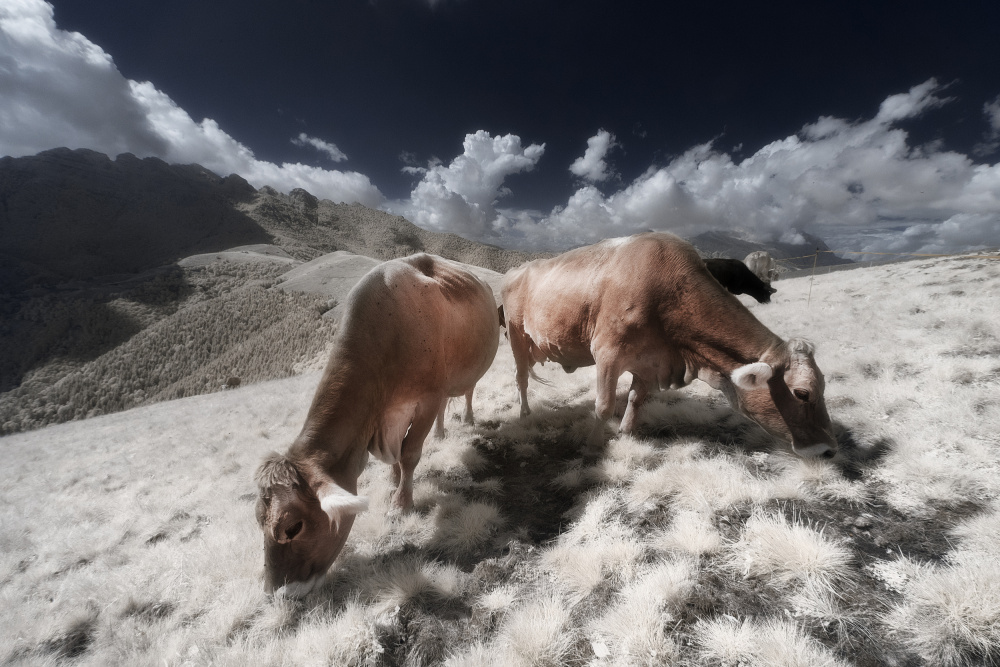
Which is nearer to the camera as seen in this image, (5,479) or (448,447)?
(448,447)

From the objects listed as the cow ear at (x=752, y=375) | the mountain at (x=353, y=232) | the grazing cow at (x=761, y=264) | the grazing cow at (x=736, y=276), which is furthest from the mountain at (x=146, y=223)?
the cow ear at (x=752, y=375)

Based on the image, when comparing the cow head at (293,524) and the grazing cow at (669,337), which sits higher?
the grazing cow at (669,337)

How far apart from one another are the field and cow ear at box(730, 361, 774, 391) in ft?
3.26

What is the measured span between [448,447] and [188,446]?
8741 millimetres

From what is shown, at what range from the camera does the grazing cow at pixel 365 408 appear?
9.65 ft

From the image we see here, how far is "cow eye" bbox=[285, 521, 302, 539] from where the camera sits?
2.94m

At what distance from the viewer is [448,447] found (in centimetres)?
608

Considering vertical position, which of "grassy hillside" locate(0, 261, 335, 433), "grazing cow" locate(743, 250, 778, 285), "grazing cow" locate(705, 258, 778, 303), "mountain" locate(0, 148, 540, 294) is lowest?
"grassy hillside" locate(0, 261, 335, 433)

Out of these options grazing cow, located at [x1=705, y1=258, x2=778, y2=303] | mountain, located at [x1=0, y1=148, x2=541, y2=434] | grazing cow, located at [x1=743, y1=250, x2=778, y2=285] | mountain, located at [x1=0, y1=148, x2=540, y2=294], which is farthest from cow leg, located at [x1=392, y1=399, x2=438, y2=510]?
mountain, located at [x1=0, y1=148, x2=540, y2=294]

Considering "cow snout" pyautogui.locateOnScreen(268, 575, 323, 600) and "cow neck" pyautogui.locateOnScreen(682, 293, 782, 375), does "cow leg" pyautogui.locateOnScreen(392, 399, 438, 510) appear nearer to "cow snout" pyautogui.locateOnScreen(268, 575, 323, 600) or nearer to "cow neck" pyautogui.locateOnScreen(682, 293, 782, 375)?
"cow snout" pyautogui.locateOnScreen(268, 575, 323, 600)

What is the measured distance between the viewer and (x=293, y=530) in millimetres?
2986

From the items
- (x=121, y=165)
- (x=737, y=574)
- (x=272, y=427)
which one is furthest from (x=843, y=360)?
(x=121, y=165)

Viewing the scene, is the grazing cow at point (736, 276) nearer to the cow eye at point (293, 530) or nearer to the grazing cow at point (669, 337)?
the grazing cow at point (669, 337)

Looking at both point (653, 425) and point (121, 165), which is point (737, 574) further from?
point (121, 165)
